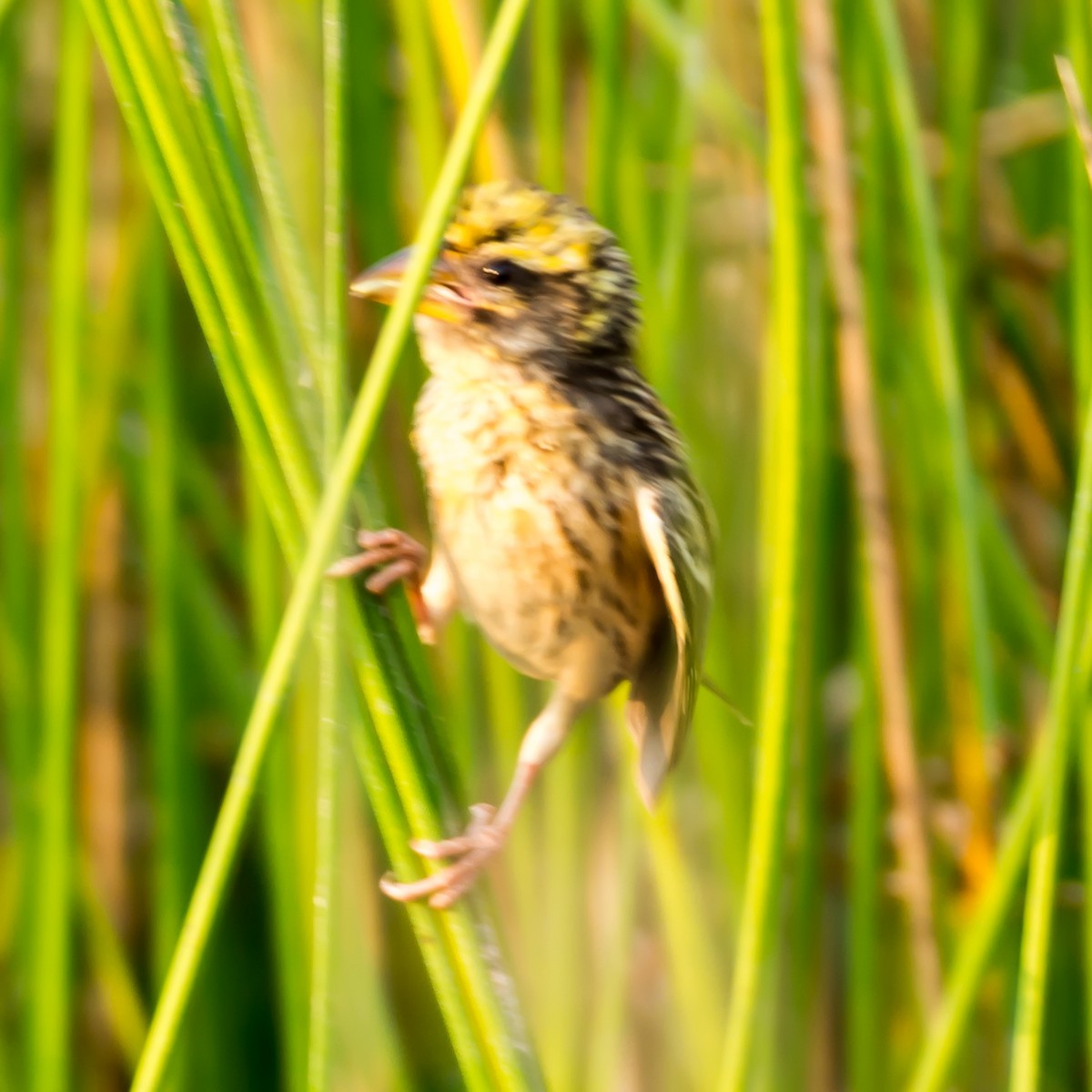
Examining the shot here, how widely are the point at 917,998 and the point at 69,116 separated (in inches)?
37.0

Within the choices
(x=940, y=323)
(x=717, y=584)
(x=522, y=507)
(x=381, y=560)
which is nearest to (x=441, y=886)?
(x=381, y=560)

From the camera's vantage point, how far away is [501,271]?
0.76 metres

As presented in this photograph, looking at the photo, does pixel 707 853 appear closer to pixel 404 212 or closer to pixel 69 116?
pixel 404 212

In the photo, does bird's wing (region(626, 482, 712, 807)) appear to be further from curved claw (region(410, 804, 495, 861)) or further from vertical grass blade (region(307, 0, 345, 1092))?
vertical grass blade (region(307, 0, 345, 1092))

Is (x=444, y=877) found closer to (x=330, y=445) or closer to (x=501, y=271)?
(x=330, y=445)

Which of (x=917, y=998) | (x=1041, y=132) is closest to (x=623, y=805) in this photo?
(x=917, y=998)

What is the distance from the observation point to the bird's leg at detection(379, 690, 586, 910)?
551 millimetres

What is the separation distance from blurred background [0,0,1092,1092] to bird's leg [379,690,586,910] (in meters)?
0.09

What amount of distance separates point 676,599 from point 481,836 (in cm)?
15

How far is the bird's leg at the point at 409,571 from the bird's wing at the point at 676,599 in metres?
0.12

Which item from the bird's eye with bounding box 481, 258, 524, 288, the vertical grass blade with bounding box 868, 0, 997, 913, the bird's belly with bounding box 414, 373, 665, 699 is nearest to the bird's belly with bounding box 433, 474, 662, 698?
the bird's belly with bounding box 414, 373, 665, 699

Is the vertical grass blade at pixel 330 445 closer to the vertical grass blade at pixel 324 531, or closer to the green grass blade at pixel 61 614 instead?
the vertical grass blade at pixel 324 531

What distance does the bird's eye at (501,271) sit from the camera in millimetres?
758

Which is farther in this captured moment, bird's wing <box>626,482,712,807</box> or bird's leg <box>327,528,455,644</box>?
bird's wing <box>626,482,712,807</box>
